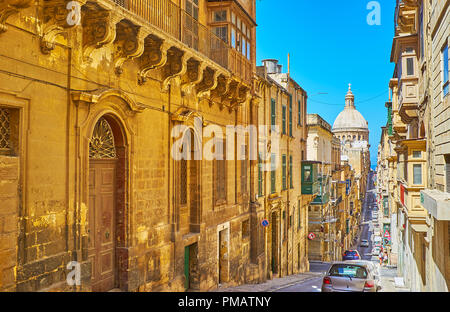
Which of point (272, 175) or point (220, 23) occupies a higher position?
point (220, 23)

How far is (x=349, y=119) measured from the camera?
10894 cm

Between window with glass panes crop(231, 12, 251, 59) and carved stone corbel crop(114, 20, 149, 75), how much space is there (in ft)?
19.6

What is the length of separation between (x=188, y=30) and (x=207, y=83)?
154 centimetres

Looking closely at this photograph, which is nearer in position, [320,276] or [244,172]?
[244,172]

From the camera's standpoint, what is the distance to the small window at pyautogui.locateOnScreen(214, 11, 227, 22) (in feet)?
40.5

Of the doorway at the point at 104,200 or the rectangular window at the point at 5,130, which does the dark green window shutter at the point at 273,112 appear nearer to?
the doorway at the point at 104,200

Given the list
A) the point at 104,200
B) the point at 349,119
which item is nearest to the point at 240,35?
the point at 104,200

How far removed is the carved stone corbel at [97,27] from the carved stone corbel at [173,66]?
2.32 metres

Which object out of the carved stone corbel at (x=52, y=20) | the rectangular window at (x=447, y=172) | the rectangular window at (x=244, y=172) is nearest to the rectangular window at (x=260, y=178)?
the rectangular window at (x=244, y=172)

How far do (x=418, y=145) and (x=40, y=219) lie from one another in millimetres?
11912

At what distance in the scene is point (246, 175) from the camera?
15.3m

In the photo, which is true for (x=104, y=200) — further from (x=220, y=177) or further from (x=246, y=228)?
(x=246, y=228)
